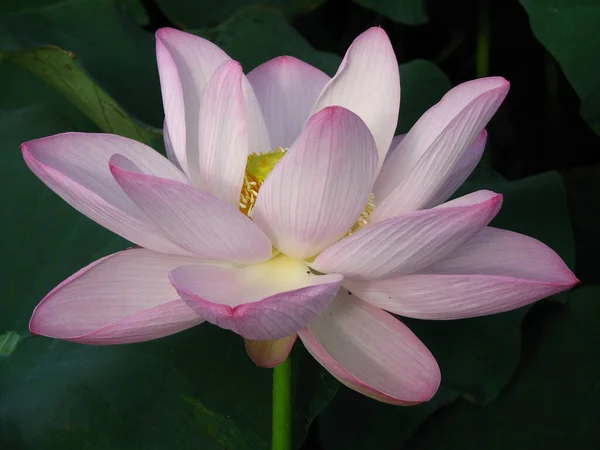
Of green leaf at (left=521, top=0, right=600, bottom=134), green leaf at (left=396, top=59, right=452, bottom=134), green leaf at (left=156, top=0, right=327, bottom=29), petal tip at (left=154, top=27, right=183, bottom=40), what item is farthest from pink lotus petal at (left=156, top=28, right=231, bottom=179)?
green leaf at (left=156, top=0, right=327, bottom=29)

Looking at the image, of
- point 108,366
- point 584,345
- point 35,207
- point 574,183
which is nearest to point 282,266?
point 108,366

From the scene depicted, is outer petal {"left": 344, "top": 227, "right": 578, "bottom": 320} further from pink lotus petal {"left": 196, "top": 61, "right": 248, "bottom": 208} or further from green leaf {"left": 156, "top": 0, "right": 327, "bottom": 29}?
green leaf {"left": 156, "top": 0, "right": 327, "bottom": 29}

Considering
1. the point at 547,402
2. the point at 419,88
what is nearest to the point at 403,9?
the point at 419,88

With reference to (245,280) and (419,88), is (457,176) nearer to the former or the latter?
(245,280)

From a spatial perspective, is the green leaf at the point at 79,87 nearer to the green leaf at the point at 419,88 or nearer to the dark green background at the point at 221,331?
the dark green background at the point at 221,331

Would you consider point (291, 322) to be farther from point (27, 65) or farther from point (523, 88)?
point (523, 88)
